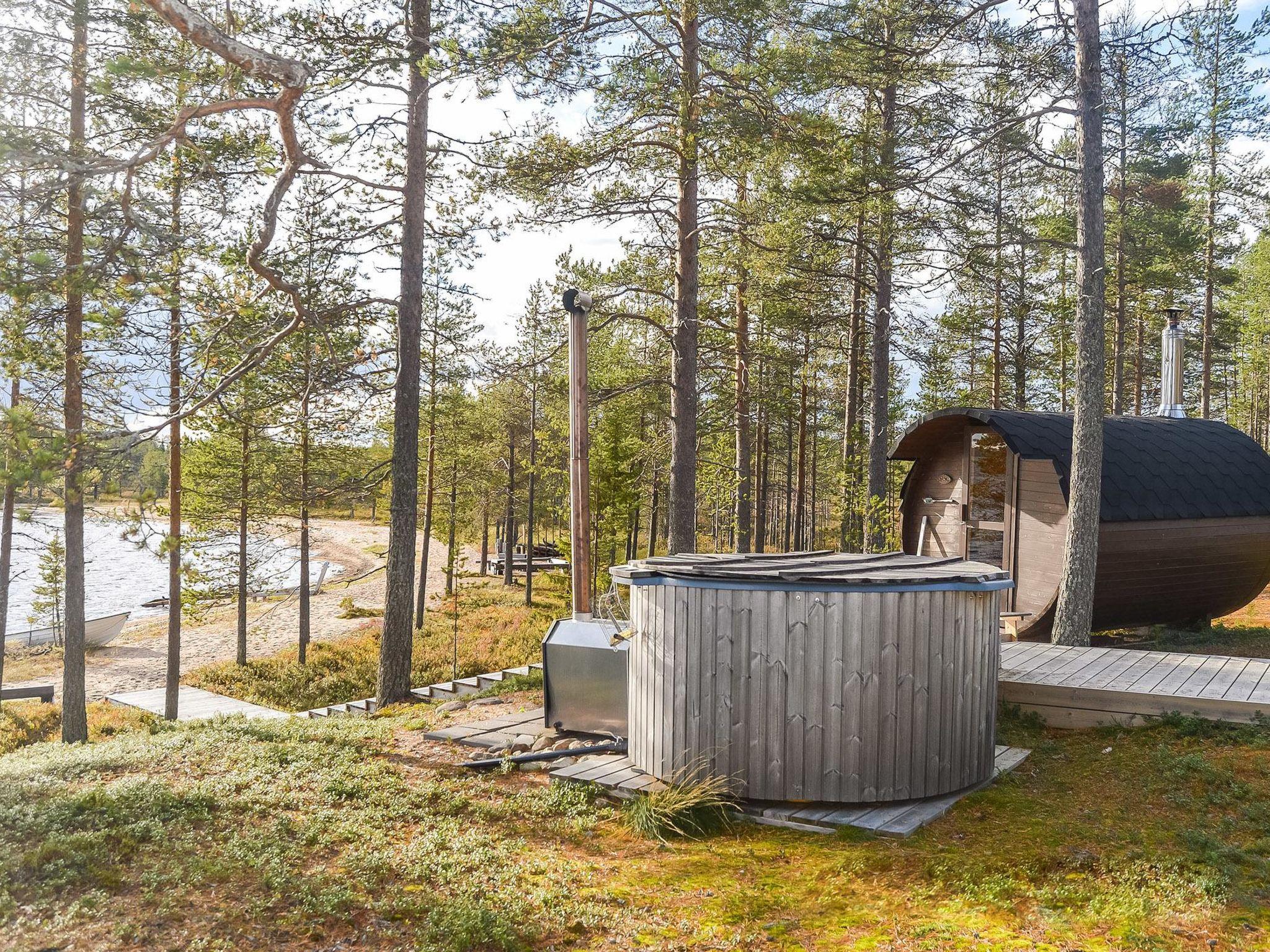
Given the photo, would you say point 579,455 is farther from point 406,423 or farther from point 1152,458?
point 1152,458

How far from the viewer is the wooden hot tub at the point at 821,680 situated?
491cm

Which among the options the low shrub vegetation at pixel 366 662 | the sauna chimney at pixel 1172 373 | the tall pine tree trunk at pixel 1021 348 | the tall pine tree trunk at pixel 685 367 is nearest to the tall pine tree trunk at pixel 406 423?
the tall pine tree trunk at pixel 685 367

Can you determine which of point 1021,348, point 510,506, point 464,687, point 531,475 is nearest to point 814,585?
point 464,687

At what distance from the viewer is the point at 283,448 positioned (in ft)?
52.1

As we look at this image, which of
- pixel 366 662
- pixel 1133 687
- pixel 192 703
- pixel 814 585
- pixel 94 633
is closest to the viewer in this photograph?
pixel 814 585

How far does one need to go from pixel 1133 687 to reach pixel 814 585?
315cm

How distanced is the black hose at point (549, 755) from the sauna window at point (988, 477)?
6.90 metres

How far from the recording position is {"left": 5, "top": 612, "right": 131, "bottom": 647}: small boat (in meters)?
23.4

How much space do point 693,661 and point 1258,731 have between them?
12.6ft

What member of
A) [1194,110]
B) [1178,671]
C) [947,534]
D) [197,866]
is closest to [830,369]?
[1194,110]

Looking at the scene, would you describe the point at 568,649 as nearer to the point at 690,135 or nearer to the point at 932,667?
the point at 932,667

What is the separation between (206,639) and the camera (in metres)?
25.3

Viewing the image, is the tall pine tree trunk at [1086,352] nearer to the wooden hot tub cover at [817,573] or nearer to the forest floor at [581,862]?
the forest floor at [581,862]

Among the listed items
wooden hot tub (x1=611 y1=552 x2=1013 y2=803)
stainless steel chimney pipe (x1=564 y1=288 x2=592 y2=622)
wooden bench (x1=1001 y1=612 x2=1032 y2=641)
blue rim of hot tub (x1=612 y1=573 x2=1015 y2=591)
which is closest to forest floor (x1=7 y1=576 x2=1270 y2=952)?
wooden hot tub (x1=611 y1=552 x2=1013 y2=803)
